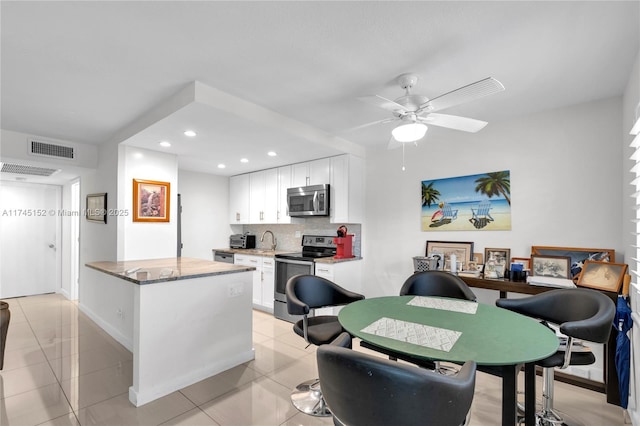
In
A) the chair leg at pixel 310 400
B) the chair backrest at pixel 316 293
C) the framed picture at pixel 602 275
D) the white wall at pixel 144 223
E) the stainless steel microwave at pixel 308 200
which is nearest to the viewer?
the chair leg at pixel 310 400

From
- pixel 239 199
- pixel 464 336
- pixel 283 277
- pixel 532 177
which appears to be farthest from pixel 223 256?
pixel 532 177

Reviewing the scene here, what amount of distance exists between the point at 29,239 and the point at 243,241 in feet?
13.7

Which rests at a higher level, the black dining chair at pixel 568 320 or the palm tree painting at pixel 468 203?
the palm tree painting at pixel 468 203

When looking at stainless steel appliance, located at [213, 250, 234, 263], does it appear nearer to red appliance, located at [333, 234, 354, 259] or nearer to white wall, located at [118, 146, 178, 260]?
white wall, located at [118, 146, 178, 260]

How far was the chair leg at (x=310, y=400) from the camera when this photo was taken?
2158 mm

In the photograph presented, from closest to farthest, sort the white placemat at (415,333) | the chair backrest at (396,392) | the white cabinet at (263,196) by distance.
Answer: the chair backrest at (396,392), the white placemat at (415,333), the white cabinet at (263,196)

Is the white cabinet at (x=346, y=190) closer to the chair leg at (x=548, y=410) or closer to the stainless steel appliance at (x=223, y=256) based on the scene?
the stainless steel appliance at (x=223, y=256)

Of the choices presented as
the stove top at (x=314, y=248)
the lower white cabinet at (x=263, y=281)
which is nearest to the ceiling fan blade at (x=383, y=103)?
the stove top at (x=314, y=248)

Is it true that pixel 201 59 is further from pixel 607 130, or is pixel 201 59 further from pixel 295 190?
pixel 607 130

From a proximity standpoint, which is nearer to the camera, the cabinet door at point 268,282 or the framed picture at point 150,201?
the framed picture at point 150,201

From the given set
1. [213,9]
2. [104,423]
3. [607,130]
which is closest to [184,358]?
[104,423]

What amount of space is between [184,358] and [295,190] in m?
2.72

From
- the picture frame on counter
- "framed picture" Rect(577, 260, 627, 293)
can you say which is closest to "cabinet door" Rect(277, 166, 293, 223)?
the picture frame on counter

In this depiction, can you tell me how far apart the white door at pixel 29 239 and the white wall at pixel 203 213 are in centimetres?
292
